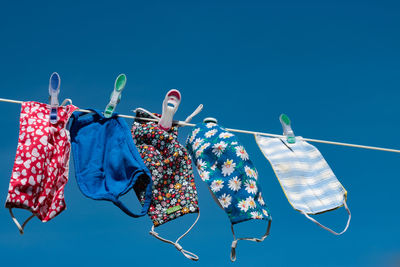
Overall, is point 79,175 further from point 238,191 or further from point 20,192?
point 238,191

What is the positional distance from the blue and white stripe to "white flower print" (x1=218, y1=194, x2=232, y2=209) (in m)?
0.38

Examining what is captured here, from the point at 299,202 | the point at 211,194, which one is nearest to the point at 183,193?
the point at 211,194

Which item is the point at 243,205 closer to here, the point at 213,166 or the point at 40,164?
the point at 213,166

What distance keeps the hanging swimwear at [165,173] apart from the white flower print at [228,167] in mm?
163

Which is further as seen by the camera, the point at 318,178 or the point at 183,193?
the point at 318,178

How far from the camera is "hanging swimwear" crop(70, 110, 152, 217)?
8.68ft

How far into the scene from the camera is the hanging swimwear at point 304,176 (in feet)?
9.71

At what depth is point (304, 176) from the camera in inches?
122

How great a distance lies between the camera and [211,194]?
2.81 metres

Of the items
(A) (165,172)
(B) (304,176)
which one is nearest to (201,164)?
(A) (165,172)

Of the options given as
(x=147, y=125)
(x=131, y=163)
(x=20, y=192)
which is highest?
(x=147, y=125)

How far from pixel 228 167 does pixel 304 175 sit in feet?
1.57

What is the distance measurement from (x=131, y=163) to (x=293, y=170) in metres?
0.91

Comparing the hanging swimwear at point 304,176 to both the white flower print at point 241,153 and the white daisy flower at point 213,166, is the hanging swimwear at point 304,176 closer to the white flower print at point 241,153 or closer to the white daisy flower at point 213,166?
the white flower print at point 241,153
